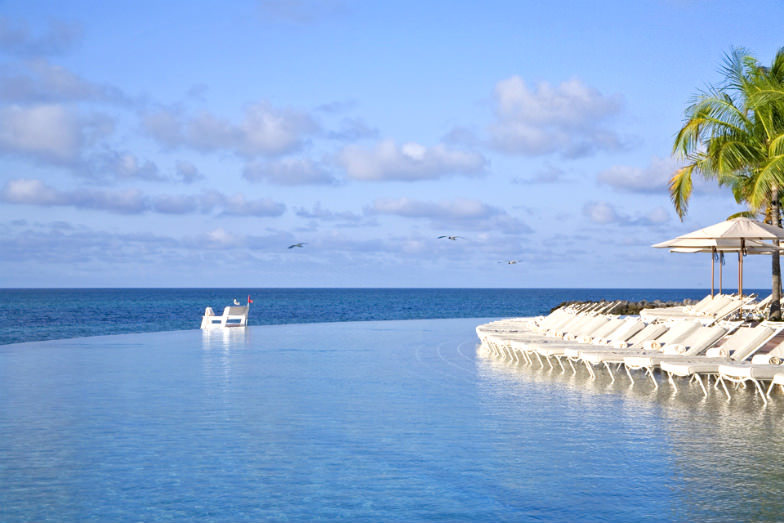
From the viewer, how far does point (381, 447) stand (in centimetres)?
705

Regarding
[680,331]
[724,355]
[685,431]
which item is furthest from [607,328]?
[685,431]

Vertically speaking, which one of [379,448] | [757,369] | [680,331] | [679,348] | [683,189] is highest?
[683,189]

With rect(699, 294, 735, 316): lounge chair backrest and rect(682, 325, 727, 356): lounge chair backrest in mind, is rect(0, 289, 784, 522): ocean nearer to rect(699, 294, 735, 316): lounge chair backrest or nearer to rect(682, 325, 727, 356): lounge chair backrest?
rect(682, 325, 727, 356): lounge chair backrest

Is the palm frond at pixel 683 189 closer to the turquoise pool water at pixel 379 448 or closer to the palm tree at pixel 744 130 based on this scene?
the palm tree at pixel 744 130

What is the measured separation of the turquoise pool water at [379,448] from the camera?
210 inches

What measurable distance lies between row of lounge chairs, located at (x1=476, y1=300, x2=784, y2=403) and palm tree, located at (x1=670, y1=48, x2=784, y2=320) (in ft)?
16.8

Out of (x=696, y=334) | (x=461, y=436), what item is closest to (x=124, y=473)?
(x=461, y=436)

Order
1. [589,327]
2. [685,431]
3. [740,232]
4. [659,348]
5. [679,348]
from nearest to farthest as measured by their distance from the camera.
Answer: [685,431]
[679,348]
[659,348]
[589,327]
[740,232]

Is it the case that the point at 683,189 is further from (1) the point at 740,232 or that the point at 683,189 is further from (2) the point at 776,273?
(1) the point at 740,232

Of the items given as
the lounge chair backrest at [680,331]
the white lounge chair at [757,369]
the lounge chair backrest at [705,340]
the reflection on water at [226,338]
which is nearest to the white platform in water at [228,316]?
the reflection on water at [226,338]

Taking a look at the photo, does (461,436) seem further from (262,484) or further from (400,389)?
(400,389)

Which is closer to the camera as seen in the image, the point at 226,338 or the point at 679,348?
the point at 679,348

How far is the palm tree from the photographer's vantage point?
1789 cm

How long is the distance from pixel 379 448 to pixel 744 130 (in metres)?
15.0
